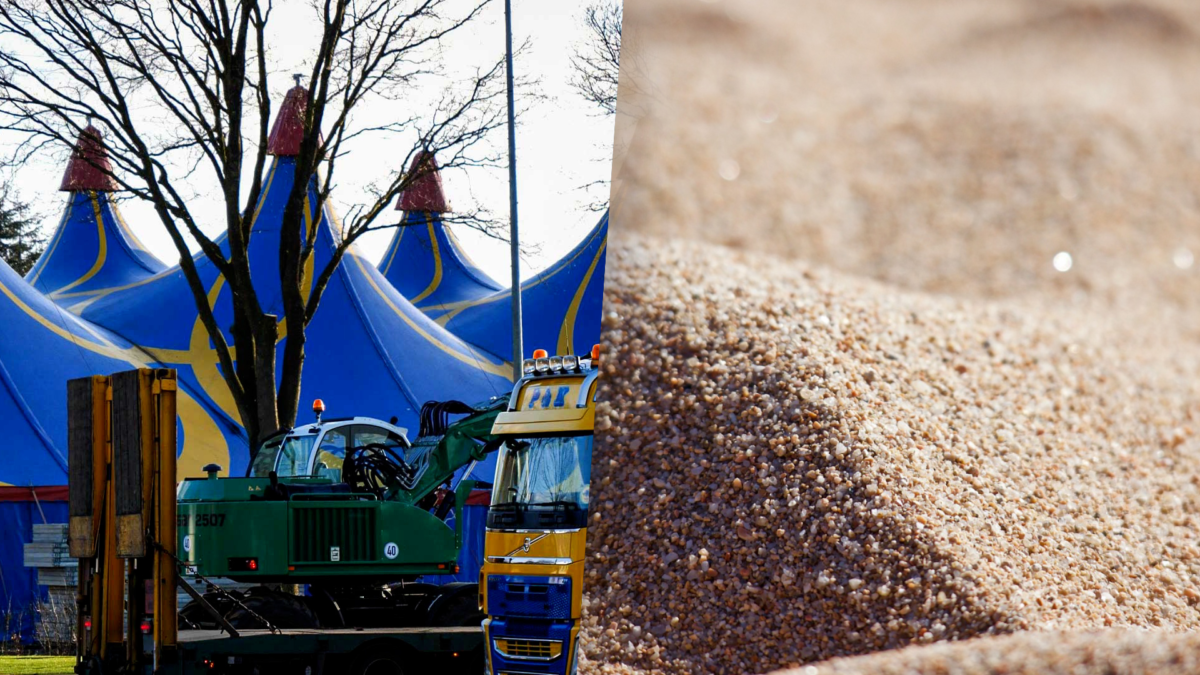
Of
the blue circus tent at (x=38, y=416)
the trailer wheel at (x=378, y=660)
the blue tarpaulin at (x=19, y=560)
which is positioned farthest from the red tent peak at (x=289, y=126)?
the trailer wheel at (x=378, y=660)

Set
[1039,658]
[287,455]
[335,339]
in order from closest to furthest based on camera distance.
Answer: [1039,658] < [287,455] < [335,339]

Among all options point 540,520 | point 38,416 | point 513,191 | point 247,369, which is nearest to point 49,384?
point 38,416

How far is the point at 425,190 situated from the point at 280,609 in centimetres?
418

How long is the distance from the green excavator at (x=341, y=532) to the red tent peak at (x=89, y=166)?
3.22 m

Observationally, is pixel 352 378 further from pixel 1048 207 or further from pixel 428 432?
pixel 1048 207

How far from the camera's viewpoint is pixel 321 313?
12.3 meters

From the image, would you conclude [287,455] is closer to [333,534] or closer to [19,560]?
[333,534]

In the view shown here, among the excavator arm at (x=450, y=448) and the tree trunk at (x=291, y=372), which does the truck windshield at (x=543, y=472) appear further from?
the tree trunk at (x=291, y=372)

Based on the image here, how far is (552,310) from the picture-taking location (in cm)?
1041

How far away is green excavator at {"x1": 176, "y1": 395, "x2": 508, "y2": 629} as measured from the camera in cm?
733

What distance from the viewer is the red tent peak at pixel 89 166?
961 centimetres

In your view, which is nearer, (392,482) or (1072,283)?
(1072,283)

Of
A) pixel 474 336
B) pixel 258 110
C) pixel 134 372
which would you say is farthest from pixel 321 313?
pixel 134 372

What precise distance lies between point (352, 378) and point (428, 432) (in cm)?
426
